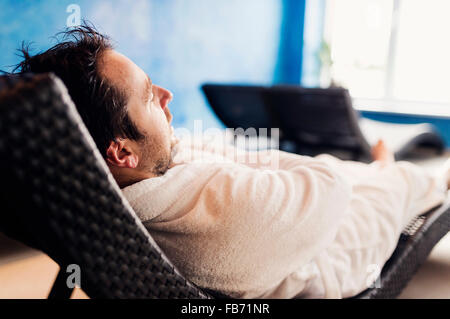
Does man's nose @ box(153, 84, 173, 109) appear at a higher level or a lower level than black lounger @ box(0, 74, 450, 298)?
higher

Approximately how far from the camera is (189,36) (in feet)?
11.7

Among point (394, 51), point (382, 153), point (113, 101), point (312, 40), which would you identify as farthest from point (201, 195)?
point (394, 51)

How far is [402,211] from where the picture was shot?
3.70ft

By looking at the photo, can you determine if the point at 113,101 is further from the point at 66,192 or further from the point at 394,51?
the point at 394,51

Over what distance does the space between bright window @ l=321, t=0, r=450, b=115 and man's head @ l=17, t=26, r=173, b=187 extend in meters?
4.75

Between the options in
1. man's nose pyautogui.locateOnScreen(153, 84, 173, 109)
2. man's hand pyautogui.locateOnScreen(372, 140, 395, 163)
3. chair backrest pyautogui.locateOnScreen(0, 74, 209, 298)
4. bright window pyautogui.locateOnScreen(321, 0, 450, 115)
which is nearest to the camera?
chair backrest pyautogui.locateOnScreen(0, 74, 209, 298)

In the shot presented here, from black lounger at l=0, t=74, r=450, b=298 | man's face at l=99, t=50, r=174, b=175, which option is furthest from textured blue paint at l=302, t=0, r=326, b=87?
black lounger at l=0, t=74, r=450, b=298

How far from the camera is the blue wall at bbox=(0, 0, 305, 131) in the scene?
1.99m

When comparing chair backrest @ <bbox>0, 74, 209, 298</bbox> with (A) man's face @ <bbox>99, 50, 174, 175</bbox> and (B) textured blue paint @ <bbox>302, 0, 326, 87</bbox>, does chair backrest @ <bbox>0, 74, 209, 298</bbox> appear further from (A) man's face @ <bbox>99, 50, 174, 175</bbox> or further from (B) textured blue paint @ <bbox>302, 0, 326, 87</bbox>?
(B) textured blue paint @ <bbox>302, 0, 326, 87</bbox>

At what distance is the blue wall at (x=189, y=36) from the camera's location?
199cm

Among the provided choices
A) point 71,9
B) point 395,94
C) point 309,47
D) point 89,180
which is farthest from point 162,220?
point 395,94

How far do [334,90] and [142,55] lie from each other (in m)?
1.49

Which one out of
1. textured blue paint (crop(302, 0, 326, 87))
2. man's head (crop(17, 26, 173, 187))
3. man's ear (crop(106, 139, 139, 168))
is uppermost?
textured blue paint (crop(302, 0, 326, 87))
